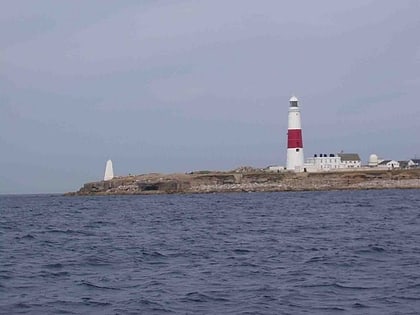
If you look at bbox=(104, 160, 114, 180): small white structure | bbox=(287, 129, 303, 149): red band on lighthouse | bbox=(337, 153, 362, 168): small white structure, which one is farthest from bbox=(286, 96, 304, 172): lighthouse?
bbox=(104, 160, 114, 180): small white structure

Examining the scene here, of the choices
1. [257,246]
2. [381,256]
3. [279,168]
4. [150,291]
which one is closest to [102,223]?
[257,246]

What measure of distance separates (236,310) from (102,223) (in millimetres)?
28764

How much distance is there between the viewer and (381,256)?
71.2 ft

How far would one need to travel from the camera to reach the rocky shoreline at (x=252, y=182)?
101m

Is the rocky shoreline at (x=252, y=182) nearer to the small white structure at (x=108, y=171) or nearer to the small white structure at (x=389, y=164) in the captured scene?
the small white structure at (x=108, y=171)

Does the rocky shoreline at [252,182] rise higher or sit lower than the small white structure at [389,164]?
lower

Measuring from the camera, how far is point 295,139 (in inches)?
3954

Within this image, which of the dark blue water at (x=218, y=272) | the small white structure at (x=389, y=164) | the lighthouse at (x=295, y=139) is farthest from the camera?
the small white structure at (x=389, y=164)

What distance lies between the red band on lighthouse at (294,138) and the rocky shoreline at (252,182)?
14.0 feet

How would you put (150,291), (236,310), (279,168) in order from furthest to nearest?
(279,168) → (150,291) → (236,310)

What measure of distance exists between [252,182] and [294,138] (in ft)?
35.7

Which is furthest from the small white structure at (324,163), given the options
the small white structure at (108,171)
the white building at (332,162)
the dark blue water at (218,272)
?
the dark blue water at (218,272)

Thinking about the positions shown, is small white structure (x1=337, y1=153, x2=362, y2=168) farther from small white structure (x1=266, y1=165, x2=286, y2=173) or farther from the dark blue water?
the dark blue water

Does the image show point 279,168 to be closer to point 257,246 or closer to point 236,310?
point 257,246
